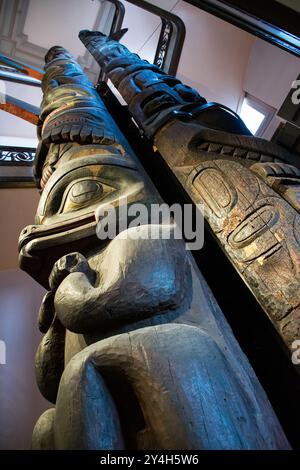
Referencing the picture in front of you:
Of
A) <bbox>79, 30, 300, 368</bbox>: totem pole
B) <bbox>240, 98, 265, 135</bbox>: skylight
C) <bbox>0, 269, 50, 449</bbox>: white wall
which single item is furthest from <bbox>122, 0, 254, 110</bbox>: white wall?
<bbox>0, 269, 50, 449</bbox>: white wall

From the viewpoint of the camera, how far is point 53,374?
925 mm

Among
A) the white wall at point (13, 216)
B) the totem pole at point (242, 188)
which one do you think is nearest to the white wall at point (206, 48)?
the white wall at point (13, 216)

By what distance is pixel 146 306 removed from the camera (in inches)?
28.1

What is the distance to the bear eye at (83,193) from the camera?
1096 mm

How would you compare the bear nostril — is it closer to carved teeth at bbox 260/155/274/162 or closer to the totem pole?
the totem pole

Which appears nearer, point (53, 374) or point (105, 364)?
point (105, 364)

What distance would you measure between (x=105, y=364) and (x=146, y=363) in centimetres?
7

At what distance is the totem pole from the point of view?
0.76 m

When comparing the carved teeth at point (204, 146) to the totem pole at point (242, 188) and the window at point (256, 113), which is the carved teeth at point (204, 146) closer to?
the totem pole at point (242, 188)

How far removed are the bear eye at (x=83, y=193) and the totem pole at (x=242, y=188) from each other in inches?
9.6

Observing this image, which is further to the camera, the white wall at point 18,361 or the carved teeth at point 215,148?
the white wall at point 18,361

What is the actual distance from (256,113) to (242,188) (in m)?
3.17
